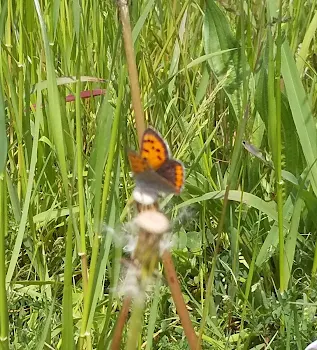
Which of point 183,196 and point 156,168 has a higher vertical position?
point 156,168

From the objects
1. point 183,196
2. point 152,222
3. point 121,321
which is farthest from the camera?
point 183,196

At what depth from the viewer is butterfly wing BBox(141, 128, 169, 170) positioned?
1.25ft

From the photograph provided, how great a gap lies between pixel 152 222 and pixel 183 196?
0.75 metres

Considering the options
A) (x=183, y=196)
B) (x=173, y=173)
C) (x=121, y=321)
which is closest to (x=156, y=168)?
(x=173, y=173)

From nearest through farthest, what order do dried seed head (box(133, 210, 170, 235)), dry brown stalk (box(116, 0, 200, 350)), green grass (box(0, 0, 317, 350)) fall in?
dried seed head (box(133, 210, 170, 235)) → dry brown stalk (box(116, 0, 200, 350)) → green grass (box(0, 0, 317, 350))

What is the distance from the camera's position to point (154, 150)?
391mm

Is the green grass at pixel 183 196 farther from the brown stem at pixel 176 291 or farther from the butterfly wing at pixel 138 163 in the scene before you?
the butterfly wing at pixel 138 163

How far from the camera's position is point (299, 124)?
1017 mm

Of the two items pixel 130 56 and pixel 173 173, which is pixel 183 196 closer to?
pixel 130 56

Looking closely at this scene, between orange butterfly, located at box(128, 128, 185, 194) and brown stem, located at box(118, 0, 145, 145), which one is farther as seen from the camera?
brown stem, located at box(118, 0, 145, 145)

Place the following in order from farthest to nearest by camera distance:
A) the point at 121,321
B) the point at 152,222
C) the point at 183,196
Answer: the point at 183,196
the point at 121,321
the point at 152,222

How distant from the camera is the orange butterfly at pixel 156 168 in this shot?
0.37m

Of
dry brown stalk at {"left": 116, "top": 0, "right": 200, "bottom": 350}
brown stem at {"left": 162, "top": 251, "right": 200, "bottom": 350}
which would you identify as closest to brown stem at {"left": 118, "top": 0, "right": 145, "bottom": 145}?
dry brown stalk at {"left": 116, "top": 0, "right": 200, "bottom": 350}

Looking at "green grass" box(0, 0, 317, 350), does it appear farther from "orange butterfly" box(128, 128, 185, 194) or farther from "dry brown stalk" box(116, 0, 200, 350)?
"orange butterfly" box(128, 128, 185, 194)
